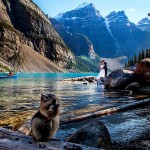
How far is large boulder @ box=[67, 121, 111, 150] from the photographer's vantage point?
10.3 meters

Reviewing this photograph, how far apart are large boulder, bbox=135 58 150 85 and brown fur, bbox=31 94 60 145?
30838 millimetres

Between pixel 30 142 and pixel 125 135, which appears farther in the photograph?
pixel 125 135

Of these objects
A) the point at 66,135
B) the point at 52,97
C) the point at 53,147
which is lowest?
the point at 66,135

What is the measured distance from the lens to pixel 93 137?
1043 cm

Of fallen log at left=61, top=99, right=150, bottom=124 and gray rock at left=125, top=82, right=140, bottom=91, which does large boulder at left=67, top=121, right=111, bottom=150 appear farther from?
gray rock at left=125, top=82, right=140, bottom=91

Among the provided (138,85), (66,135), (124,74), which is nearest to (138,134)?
(66,135)

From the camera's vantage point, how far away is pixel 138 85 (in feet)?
120

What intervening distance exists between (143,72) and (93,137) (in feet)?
92.9

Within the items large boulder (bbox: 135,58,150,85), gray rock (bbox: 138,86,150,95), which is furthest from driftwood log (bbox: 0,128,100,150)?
large boulder (bbox: 135,58,150,85)

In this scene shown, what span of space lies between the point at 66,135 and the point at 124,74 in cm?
2768

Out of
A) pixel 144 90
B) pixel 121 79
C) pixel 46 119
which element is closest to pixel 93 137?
pixel 46 119

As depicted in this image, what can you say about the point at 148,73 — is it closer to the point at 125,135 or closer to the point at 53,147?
the point at 125,135

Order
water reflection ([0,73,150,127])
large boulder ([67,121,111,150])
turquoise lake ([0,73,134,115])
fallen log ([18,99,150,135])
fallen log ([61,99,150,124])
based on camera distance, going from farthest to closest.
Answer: turquoise lake ([0,73,134,115]), water reflection ([0,73,150,127]), fallen log ([61,99,150,124]), fallen log ([18,99,150,135]), large boulder ([67,121,111,150])

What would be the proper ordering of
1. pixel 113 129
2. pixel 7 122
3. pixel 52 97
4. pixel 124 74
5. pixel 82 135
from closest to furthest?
pixel 52 97
pixel 82 135
pixel 113 129
pixel 7 122
pixel 124 74
